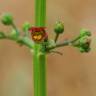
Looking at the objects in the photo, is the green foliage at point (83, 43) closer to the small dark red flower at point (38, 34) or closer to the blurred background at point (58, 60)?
the small dark red flower at point (38, 34)

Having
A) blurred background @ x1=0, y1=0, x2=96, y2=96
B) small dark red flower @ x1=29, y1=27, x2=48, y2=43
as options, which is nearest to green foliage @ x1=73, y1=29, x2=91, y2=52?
small dark red flower @ x1=29, y1=27, x2=48, y2=43

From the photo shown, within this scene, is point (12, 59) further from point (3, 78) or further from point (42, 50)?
point (42, 50)

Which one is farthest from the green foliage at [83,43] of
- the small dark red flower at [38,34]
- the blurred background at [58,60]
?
the blurred background at [58,60]

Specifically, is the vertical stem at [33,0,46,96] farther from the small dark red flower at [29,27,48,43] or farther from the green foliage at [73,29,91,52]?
the green foliage at [73,29,91,52]

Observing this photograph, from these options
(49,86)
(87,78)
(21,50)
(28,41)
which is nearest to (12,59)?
(21,50)

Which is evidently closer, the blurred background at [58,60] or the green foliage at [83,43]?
the green foliage at [83,43]

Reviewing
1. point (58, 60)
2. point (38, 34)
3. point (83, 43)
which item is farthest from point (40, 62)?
point (58, 60)
